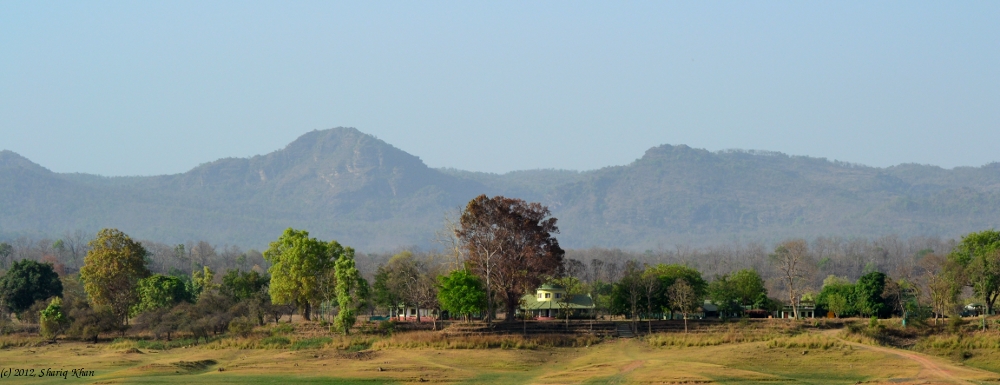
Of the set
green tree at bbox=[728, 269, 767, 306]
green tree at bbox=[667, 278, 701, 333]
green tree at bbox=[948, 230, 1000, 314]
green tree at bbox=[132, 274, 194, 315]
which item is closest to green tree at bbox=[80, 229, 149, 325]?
green tree at bbox=[132, 274, 194, 315]

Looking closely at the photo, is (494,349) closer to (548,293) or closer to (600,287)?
(548,293)

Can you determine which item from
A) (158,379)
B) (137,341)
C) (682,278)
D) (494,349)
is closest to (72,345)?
Answer: (137,341)

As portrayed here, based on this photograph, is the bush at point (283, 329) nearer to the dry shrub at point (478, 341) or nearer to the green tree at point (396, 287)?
the green tree at point (396, 287)

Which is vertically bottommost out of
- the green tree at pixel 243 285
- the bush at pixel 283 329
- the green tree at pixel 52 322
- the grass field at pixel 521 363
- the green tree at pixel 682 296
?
the grass field at pixel 521 363

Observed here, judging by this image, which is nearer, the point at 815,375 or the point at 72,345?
the point at 815,375

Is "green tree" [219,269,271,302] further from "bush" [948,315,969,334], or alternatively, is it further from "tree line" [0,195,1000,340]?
"bush" [948,315,969,334]

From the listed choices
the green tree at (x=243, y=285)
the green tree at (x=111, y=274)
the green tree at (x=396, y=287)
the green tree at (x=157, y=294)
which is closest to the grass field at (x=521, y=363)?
the green tree at (x=111, y=274)

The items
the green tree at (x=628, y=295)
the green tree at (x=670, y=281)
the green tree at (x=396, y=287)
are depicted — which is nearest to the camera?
A: the green tree at (x=628, y=295)

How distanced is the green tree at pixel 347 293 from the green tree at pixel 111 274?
1962 centimetres

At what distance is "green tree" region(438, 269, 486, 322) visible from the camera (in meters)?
80.8

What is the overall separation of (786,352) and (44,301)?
6151cm

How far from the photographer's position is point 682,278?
91688 millimetres

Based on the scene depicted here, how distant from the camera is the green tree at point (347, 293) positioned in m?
79.4

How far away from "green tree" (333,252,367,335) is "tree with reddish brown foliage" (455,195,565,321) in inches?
370
